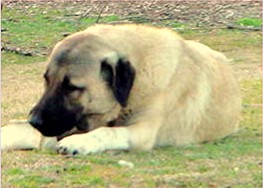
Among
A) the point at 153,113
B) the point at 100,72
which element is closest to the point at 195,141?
the point at 153,113

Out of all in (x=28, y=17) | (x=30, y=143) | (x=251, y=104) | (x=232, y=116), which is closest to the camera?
(x=30, y=143)

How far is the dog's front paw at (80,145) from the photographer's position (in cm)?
728

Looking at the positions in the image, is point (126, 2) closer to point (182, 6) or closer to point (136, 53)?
point (182, 6)

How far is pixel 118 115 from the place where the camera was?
771 centimetres

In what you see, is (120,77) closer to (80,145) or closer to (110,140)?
(110,140)

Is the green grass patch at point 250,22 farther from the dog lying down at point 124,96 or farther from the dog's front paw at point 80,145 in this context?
the dog's front paw at point 80,145

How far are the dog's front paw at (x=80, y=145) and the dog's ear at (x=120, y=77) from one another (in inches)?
16.3

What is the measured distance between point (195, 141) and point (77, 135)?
1.22 meters

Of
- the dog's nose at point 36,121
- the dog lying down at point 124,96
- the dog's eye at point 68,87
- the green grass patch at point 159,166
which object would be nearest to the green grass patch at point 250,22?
the green grass patch at point 159,166

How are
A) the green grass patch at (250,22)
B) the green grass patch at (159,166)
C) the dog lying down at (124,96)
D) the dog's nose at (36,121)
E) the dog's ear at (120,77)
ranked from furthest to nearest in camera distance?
1. the green grass patch at (250,22)
2. the dog's ear at (120,77)
3. the dog lying down at (124,96)
4. the dog's nose at (36,121)
5. the green grass patch at (159,166)

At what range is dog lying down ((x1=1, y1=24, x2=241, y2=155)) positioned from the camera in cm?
736

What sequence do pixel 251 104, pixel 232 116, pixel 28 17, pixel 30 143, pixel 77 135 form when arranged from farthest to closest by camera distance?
pixel 28 17 → pixel 251 104 → pixel 232 116 → pixel 30 143 → pixel 77 135

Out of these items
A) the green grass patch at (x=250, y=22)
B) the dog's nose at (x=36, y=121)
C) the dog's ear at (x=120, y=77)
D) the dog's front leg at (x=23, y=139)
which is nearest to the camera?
the dog's nose at (x=36, y=121)

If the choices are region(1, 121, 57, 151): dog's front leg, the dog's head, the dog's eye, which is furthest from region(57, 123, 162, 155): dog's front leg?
region(1, 121, 57, 151): dog's front leg
